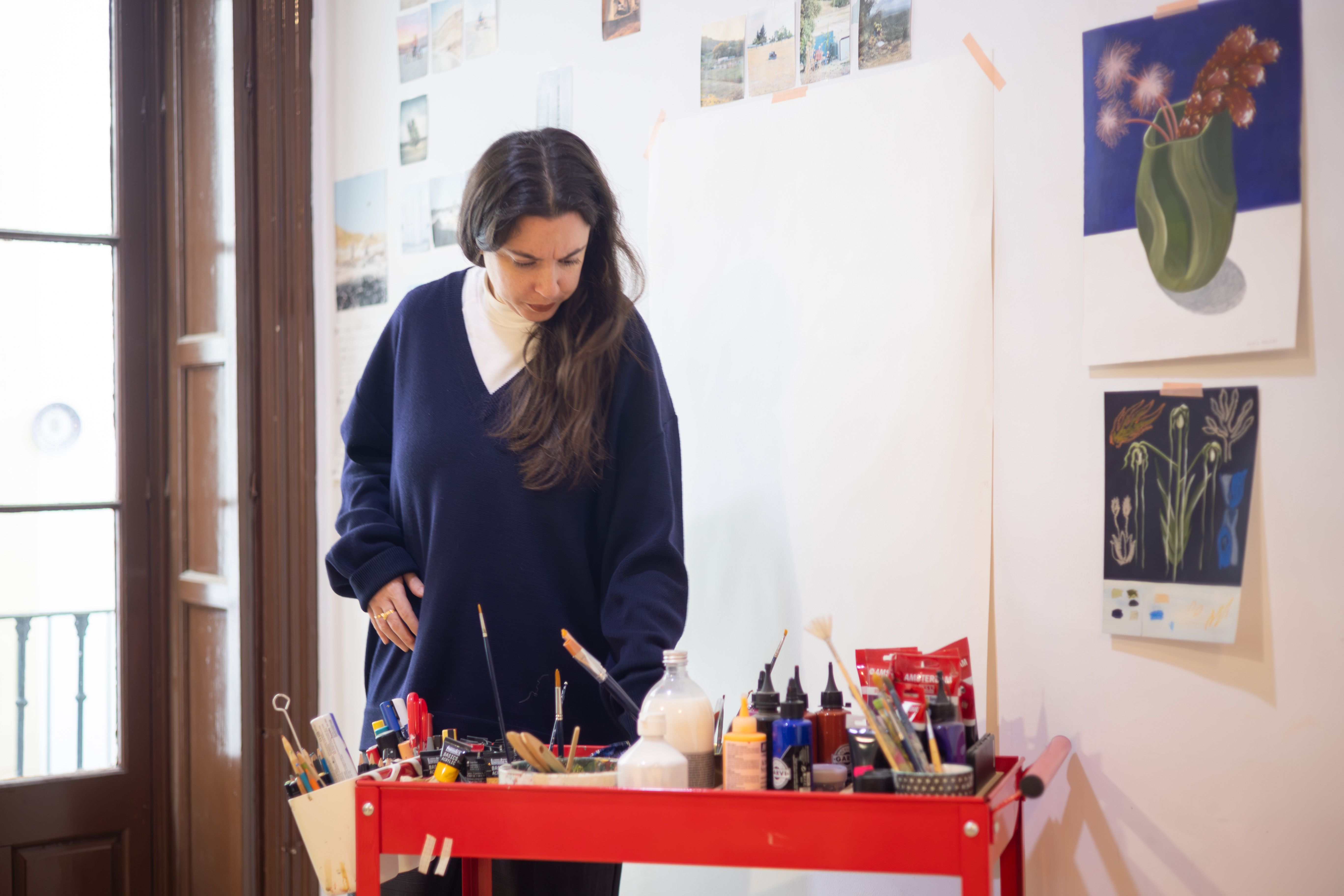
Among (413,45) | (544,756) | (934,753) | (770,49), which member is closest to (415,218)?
(413,45)

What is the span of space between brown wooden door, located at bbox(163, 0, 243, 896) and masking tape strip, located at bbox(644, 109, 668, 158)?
1.00m

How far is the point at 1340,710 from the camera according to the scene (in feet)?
3.93

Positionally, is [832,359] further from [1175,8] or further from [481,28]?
[481,28]

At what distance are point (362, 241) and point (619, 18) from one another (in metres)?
0.76

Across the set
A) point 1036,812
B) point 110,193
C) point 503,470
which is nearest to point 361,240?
point 110,193

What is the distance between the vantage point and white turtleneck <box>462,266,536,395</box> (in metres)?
1.48

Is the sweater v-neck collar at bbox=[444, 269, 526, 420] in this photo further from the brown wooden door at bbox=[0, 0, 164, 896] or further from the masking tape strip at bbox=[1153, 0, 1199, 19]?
the brown wooden door at bbox=[0, 0, 164, 896]

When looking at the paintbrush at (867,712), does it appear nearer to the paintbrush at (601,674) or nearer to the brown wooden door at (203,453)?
the paintbrush at (601,674)

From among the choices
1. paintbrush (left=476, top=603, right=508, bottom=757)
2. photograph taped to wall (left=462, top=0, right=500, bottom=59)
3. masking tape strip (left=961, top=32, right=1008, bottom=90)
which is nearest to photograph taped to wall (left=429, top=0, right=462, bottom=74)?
photograph taped to wall (left=462, top=0, right=500, bottom=59)

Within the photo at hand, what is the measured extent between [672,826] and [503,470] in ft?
1.80

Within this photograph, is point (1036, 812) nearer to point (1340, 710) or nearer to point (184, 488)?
point (1340, 710)

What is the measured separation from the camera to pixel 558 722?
1237mm

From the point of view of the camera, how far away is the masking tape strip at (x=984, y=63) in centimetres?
145

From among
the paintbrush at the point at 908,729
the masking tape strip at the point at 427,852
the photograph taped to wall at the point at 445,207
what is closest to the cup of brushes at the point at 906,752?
the paintbrush at the point at 908,729
